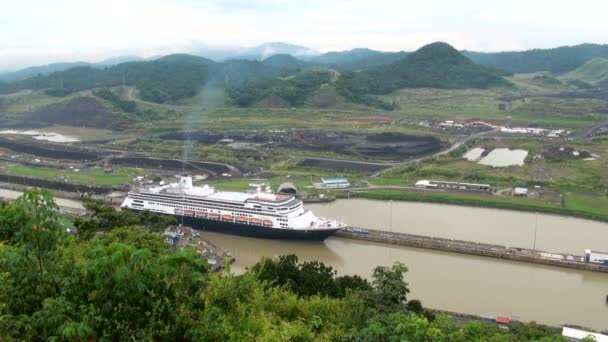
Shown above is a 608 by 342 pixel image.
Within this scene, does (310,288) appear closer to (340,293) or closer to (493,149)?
(340,293)

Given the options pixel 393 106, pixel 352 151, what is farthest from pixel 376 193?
pixel 393 106

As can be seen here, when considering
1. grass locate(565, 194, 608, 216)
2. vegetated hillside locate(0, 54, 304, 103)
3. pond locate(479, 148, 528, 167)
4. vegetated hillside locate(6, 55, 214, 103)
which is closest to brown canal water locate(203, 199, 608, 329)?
grass locate(565, 194, 608, 216)

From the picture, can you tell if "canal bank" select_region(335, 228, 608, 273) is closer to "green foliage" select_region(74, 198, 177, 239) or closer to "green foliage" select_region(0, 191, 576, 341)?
"green foliage" select_region(74, 198, 177, 239)

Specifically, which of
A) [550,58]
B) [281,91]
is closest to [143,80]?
[281,91]

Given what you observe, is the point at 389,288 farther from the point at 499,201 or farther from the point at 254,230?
the point at 499,201

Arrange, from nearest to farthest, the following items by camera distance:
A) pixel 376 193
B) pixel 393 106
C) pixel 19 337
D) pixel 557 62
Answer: pixel 19 337
pixel 376 193
pixel 393 106
pixel 557 62

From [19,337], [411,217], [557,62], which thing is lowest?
[411,217]

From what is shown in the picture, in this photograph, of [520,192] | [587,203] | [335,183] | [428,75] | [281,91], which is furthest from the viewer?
[428,75]
